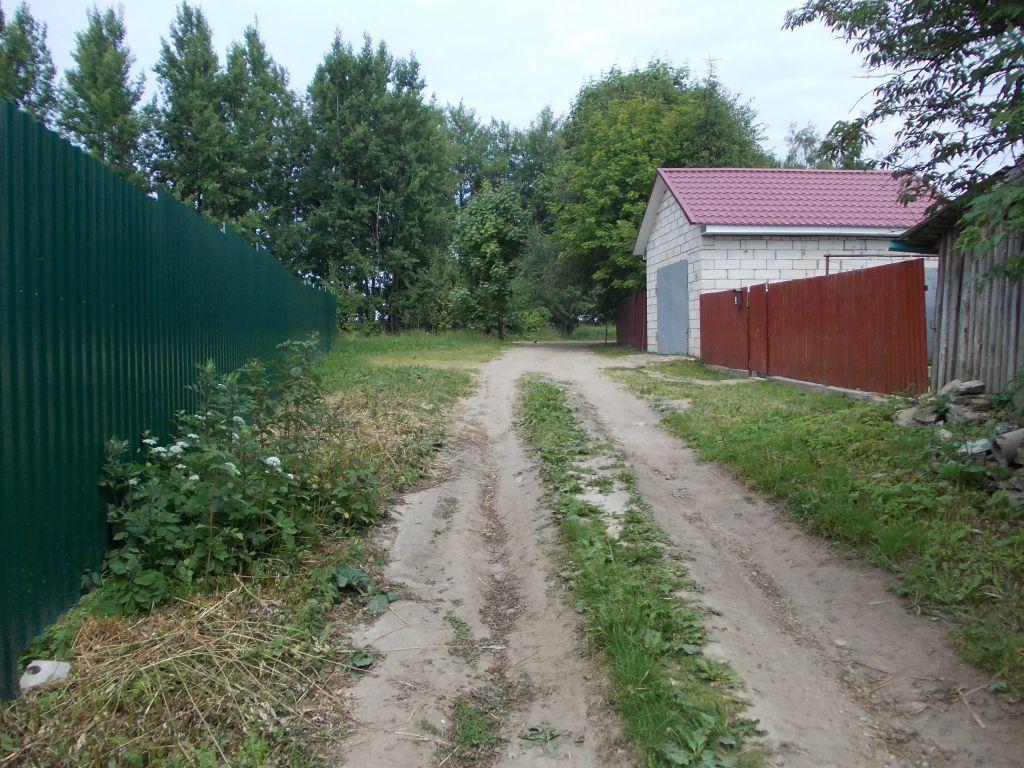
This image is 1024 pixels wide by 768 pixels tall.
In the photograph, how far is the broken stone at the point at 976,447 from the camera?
5.85 meters

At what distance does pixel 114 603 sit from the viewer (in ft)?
12.6

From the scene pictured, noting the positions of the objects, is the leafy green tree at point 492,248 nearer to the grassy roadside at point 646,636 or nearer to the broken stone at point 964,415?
the broken stone at point 964,415

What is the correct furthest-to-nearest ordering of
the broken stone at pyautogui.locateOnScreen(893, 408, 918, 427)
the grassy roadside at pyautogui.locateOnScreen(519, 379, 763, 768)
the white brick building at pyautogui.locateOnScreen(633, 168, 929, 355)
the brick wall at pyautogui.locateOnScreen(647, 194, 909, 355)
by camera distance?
the brick wall at pyautogui.locateOnScreen(647, 194, 909, 355) → the white brick building at pyautogui.locateOnScreen(633, 168, 929, 355) → the broken stone at pyautogui.locateOnScreen(893, 408, 918, 427) → the grassy roadside at pyautogui.locateOnScreen(519, 379, 763, 768)

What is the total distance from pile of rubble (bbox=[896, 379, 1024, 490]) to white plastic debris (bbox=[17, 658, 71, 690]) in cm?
561

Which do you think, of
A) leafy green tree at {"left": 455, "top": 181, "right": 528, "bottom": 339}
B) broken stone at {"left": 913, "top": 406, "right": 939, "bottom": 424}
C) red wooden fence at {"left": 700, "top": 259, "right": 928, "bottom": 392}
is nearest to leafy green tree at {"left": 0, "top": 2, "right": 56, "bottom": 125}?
leafy green tree at {"left": 455, "top": 181, "right": 528, "bottom": 339}

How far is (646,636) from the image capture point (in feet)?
12.6

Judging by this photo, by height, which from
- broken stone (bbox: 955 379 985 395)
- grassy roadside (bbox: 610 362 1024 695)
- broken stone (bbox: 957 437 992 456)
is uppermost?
broken stone (bbox: 955 379 985 395)

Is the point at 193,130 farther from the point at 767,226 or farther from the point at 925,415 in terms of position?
the point at 925,415

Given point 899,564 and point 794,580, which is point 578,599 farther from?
point 899,564

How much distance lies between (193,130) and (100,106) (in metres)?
3.27

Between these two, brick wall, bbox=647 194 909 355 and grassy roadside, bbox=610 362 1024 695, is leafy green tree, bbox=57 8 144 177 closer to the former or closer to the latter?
brick wall, bbox=647 194 909 355

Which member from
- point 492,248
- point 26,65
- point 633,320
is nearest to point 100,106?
point 26,65

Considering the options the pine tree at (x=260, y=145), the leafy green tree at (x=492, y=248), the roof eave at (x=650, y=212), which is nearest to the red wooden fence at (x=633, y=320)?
the roof eave at (x=650, y=212)

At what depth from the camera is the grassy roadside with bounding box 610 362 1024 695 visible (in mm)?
4102
